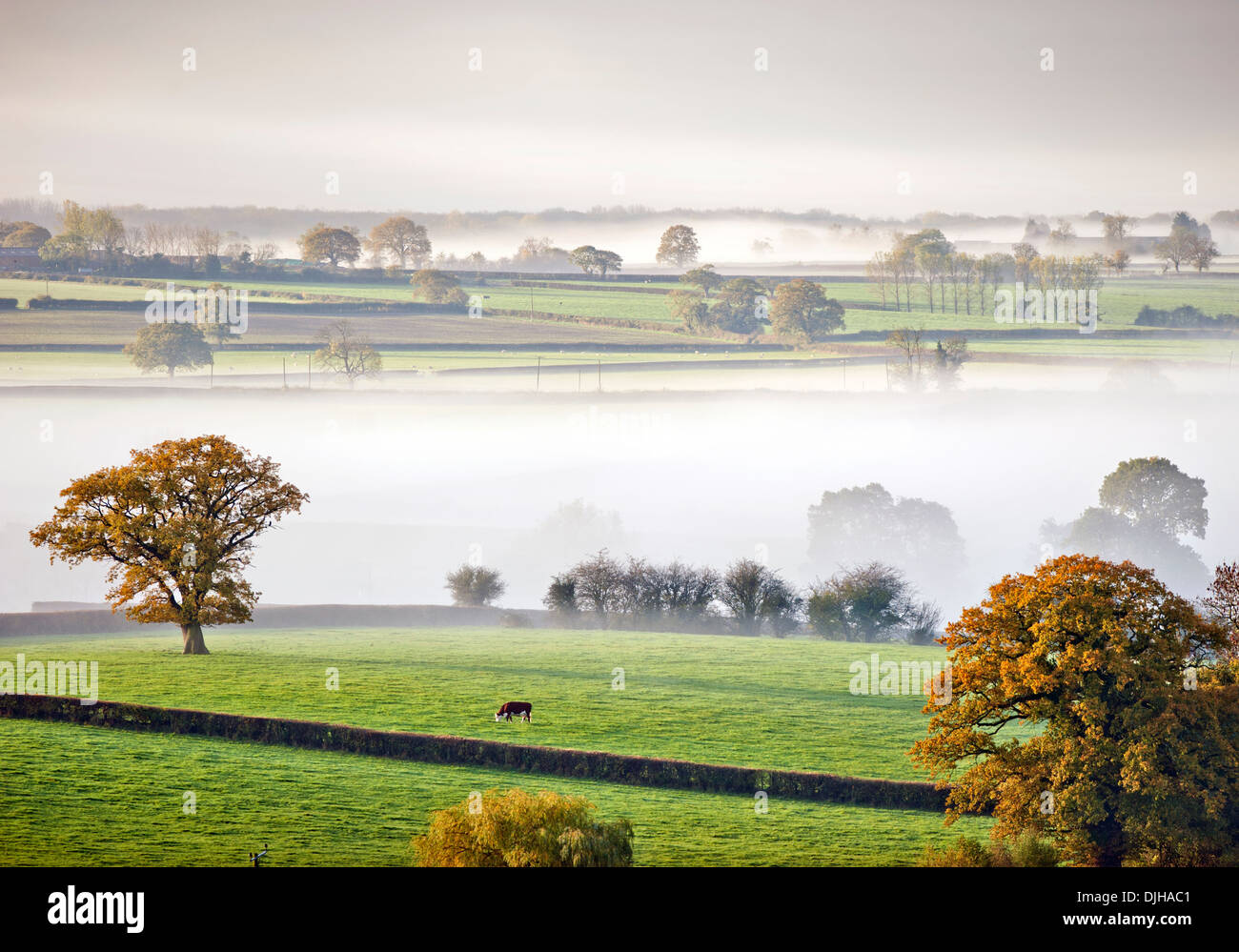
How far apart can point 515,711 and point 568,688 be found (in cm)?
643

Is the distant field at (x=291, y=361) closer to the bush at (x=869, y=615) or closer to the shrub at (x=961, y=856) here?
the bush at (x=869, y=615)

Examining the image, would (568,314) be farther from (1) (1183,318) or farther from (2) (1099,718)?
(2) (1099,718)

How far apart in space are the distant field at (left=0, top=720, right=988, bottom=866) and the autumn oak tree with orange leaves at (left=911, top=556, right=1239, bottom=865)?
3.47 m

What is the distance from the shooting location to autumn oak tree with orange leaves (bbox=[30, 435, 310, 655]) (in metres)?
48.5

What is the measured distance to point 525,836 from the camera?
25.5 metres

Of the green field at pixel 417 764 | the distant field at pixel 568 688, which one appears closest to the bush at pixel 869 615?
the distant field at pixel 568 688

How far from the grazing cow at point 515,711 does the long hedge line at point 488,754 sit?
4596mm

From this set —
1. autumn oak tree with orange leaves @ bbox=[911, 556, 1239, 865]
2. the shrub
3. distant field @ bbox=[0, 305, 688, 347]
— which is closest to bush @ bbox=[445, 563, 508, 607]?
distant field @ bbox=[0, 305, 688, 347]

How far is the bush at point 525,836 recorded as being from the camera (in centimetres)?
2536

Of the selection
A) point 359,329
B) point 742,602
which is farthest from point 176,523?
point 359,329
